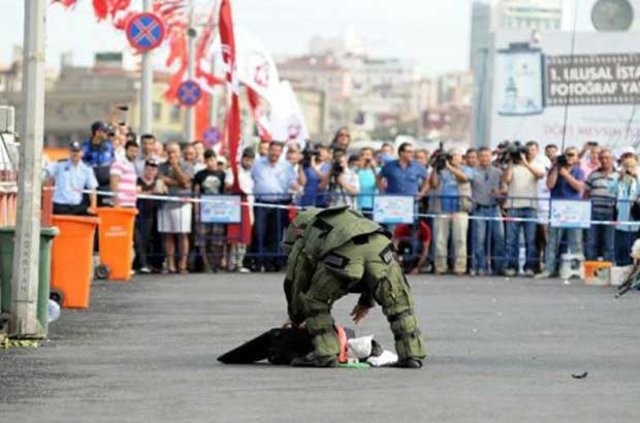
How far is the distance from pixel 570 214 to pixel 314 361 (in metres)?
14.9

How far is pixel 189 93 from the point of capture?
4703cm

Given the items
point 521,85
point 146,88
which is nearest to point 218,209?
point 146,88

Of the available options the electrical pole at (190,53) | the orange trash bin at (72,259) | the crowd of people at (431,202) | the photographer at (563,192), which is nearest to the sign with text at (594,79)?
the electrical pole at (190,53)

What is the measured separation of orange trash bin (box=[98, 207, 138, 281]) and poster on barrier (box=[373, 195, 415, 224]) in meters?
4.34

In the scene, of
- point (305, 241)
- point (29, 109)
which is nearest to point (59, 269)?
point (29, 109)

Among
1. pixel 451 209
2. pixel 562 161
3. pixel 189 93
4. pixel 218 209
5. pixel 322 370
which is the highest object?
pixel 189 93

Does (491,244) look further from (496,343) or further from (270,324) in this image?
(496,343)

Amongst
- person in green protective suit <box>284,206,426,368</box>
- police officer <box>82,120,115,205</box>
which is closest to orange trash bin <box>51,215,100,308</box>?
person in green protective suit <box>284,206,426,368</box>

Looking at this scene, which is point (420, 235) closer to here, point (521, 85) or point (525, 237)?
point (525, 237)

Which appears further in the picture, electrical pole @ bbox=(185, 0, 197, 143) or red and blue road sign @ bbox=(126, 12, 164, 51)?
electrical pole @ bbox=(185, 0, 197, 143)

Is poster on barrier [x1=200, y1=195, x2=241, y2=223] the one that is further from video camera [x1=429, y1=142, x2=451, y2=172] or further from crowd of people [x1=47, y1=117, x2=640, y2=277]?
video camera [x1=429, y1=142, x2=451, y2=172]

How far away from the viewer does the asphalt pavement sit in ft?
43.9

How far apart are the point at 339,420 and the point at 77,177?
51.5ft

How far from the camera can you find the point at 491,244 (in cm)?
3123
